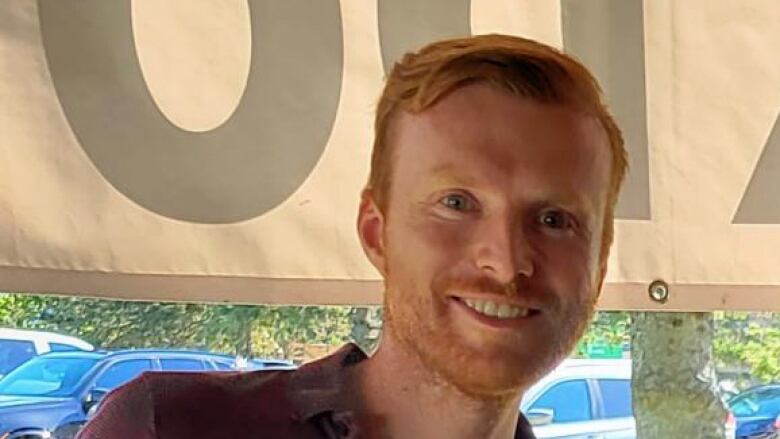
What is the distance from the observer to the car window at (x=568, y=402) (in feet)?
5.27

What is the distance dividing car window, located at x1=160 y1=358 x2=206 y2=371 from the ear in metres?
0.44

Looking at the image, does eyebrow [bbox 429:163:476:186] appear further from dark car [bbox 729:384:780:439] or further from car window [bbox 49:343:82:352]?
dark car [bbox 729:384:780:439]

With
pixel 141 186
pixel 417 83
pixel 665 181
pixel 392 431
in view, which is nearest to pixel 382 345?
pixel 392 431

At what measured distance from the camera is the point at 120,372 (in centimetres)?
146

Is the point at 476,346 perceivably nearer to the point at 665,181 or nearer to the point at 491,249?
the point at 491,249

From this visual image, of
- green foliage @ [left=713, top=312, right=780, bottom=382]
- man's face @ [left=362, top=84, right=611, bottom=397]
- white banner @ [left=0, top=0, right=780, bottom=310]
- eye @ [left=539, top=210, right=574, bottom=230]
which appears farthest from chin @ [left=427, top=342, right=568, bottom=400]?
green foliage @ [left=713, top=312, right=780, bottom=382]

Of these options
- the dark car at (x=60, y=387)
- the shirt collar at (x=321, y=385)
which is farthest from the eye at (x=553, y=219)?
the dark car at (x=60, y=387)

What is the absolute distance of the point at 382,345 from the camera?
3.65 ft

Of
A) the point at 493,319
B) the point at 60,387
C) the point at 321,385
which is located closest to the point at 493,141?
the point at 493,319

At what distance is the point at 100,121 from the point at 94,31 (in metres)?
0.09

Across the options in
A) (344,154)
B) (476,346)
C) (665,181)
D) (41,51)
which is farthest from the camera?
(665,181)

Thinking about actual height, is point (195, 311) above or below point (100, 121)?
below

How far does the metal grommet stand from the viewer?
62.3 inches

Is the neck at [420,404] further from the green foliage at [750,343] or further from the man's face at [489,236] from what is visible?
the green foliage at [750,343]
